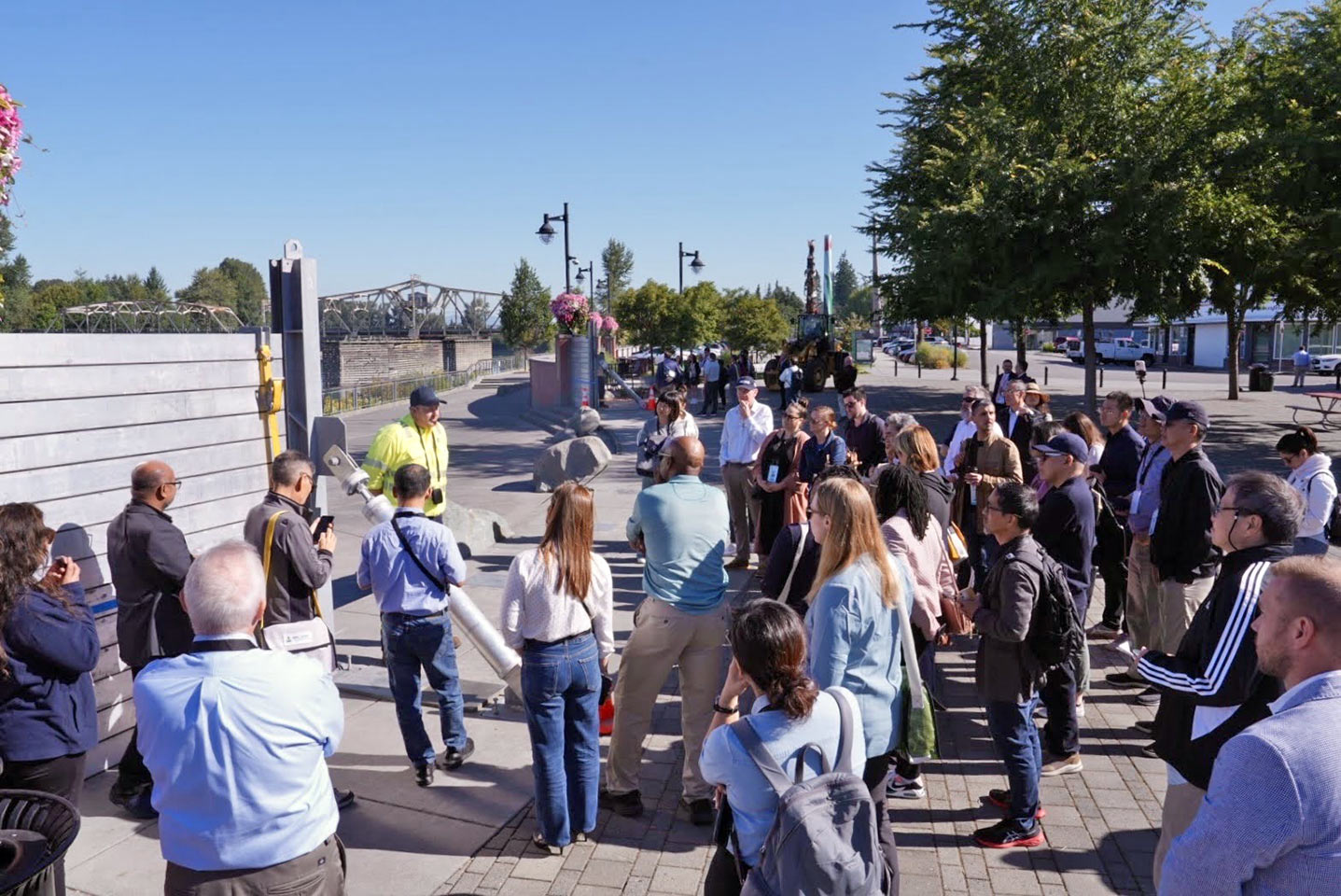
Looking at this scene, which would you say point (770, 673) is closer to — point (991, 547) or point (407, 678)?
point (407, 678)

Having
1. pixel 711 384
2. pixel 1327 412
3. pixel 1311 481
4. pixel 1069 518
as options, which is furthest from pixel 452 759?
pixel 1327 412

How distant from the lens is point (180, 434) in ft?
19.0

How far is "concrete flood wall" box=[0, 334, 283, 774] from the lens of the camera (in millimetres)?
4836

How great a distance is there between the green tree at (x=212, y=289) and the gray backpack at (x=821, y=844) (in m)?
131

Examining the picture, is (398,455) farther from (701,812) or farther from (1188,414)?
(1188,414)

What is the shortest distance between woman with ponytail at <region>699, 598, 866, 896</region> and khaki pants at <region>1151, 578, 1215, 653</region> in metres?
3.67

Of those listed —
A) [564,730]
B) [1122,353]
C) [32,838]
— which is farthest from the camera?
[1122,353]

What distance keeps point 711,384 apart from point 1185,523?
19.1 meters

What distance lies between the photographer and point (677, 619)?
14.7 ft

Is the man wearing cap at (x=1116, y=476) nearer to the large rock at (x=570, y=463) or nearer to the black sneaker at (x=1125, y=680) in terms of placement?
the black sneaker at (x=1125, y=680)

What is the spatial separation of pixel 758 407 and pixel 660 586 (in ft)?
16.8

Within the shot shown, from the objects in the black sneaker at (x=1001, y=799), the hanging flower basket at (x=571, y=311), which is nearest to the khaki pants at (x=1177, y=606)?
the black sneaker at (x=1001, y=799)

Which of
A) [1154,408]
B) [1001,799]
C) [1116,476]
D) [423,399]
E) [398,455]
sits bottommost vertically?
[1001,799]

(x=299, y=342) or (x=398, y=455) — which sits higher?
(x=299, y=342)
